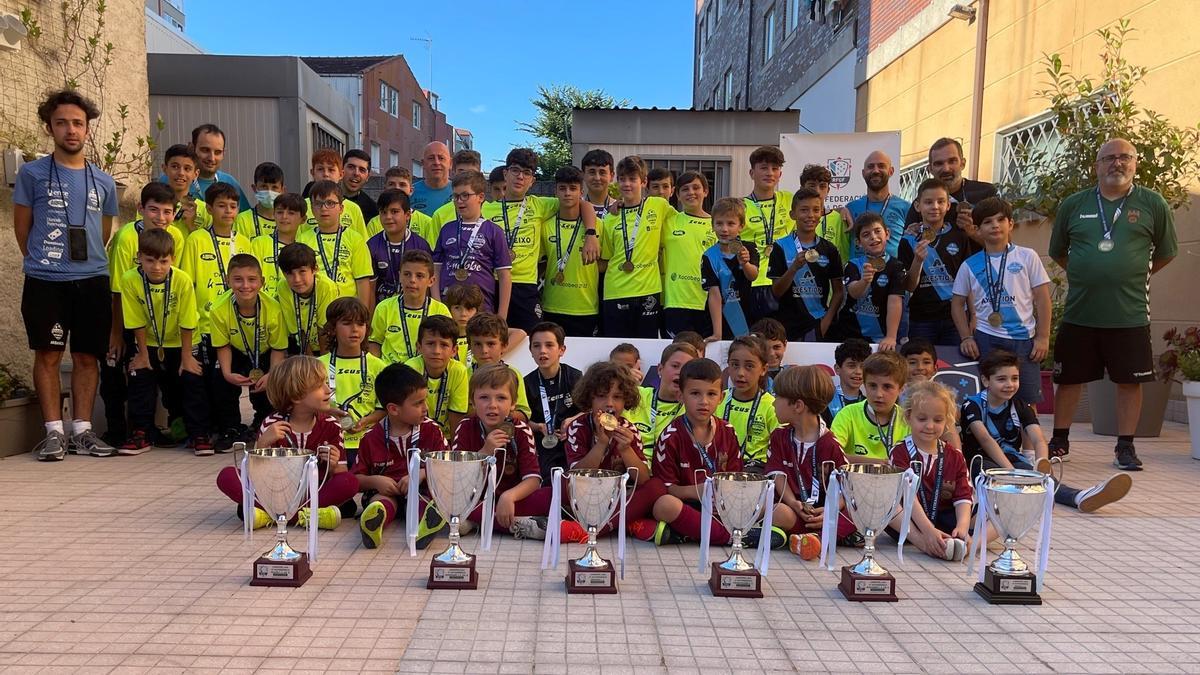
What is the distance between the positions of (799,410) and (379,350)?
9.58ft

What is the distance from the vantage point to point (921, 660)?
8.66 ft

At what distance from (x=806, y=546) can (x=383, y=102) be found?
1474 inches

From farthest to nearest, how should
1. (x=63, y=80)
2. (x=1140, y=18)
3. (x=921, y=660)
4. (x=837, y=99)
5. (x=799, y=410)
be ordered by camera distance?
1. (x=837, y=99)
2. (x=1140, y=18)
3. (x=63, y=80)
4. (x=799, y=410)
5. (x=921, y=660)

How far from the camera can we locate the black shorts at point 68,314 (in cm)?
540

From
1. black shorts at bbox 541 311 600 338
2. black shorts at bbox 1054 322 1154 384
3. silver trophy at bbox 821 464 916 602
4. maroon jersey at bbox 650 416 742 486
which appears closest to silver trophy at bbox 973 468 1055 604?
silver trophy at bbox 821 464 916 602

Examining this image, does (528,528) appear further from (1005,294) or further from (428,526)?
(1005,294)

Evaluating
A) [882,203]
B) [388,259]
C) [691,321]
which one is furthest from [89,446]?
[882,203]

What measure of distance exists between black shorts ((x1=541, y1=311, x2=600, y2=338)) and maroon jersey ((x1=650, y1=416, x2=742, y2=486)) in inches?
94.0

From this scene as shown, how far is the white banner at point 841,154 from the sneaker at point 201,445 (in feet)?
24.8

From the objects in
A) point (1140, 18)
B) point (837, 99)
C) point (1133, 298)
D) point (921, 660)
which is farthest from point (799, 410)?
point (837, 99)

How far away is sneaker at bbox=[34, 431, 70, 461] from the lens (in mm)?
5426

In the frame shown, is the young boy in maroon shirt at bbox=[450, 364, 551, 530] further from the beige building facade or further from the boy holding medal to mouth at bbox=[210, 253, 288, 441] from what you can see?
the beige building facade

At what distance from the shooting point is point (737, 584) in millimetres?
3227

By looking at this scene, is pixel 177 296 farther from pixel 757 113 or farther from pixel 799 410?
pixel 757 113
